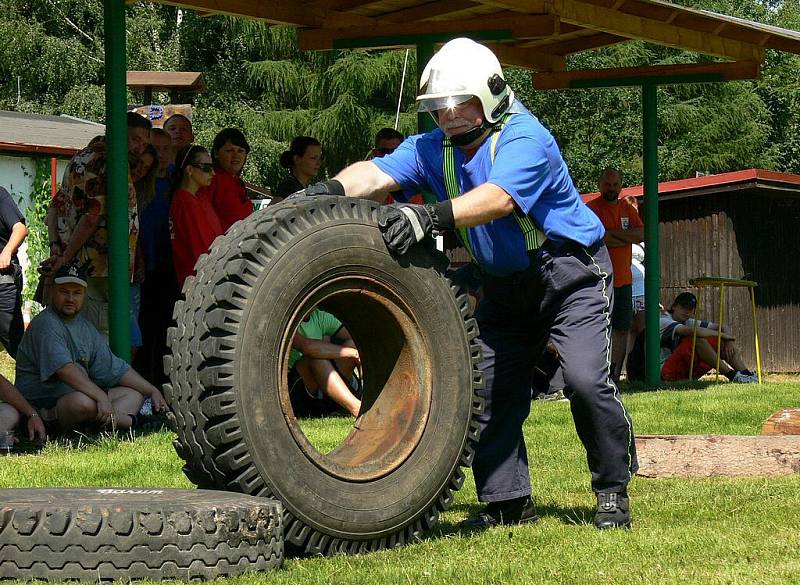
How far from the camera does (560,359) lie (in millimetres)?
5469

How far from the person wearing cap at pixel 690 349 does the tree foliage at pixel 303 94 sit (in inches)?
544

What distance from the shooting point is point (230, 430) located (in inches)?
179

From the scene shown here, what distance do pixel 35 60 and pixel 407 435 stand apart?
30.5 metres

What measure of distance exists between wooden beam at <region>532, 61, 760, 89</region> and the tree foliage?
15.2 m

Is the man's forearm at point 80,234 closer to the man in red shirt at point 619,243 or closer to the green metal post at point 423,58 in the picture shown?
the green metal post at point 423,58

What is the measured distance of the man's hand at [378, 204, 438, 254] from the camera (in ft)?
16.2

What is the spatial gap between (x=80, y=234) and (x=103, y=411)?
4.71 feet

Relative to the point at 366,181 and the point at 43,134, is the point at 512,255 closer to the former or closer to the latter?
the point at 366,181

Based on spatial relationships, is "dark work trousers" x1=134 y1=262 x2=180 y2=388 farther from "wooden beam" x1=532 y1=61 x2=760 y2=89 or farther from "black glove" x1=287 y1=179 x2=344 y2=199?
"wooden beam" x1=532 y1=61 x2=760 y2=89

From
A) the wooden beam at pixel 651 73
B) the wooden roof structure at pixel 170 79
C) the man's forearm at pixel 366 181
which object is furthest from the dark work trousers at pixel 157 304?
the wooden roof structure at pixel 170 79

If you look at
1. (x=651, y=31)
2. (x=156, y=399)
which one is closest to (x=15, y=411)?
(x=156, y=399)

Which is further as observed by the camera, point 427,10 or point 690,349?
point 690,349

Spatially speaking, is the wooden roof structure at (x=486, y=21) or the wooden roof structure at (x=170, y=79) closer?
the wooden roof structure at (x=486, y=21)

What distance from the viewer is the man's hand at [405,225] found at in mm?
4945
